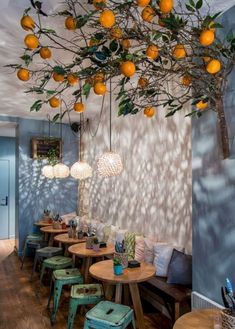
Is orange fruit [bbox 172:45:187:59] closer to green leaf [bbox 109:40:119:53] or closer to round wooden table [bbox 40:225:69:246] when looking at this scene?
green leaf [bbox 109:40:119:53]

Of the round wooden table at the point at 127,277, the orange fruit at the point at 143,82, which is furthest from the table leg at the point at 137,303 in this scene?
the orange fruit at the point at 143,82

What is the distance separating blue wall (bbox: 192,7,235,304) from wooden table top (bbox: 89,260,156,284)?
1.73ft

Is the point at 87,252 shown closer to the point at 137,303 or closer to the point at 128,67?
the point at 137,303

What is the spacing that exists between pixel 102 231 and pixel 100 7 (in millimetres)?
4185

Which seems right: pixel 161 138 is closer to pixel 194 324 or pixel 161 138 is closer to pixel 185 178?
pixel 185 178

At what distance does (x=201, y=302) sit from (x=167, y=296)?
2.64 ft

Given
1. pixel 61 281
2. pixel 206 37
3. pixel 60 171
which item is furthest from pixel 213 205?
pixel 60 171

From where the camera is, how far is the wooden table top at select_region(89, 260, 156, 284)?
266 centimetres

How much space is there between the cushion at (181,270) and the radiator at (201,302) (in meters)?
0.70

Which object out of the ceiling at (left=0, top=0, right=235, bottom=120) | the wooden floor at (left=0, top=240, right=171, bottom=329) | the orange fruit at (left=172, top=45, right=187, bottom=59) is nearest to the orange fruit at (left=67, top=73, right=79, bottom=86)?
the orange fruit at (left=172, top=45, right=187, bottom=59)

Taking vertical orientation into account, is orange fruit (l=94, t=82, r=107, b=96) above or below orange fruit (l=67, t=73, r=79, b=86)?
below

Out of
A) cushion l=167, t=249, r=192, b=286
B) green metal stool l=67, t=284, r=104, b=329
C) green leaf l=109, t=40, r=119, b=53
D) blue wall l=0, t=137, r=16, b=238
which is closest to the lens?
green leaf l=109, t=40, r=119, b=53

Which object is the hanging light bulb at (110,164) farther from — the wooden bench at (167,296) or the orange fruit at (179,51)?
the orange fruit at (179,51)

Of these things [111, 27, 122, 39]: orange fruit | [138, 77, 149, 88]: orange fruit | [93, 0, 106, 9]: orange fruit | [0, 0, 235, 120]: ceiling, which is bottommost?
[138, 77, 149, 88]: orange fruit
